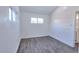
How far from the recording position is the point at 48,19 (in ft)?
28.5

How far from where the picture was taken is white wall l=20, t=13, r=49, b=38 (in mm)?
7123

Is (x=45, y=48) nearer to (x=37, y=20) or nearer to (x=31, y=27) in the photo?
(x=31, y=27)

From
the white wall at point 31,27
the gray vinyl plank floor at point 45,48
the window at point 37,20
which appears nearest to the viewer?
the gray vinyl plank floor at point 45,48

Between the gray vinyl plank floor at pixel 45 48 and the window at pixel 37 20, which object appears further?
the window at pixel 37 20

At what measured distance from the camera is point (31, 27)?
763cm

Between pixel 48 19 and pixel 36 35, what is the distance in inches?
78.3

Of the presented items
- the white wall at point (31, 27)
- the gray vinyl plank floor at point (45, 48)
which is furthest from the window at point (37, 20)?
the gray vinyl plank floor at point (45, 48)

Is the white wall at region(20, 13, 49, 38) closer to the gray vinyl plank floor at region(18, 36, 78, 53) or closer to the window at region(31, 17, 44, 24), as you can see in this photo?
the window at region(31, 17, 44, 24)

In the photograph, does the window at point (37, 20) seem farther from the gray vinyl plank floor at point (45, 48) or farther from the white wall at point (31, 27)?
the gray vinyl plank floor at point (45, 48)

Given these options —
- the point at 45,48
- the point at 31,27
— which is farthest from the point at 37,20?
the point at 45,48

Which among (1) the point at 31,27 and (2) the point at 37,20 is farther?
(2) the point at 37,20

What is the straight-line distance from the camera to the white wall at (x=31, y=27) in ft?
23.4

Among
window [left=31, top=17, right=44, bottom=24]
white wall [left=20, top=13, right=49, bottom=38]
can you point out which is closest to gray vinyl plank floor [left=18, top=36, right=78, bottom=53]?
white wall [left=20, top=13, right=49, bottom=38]
